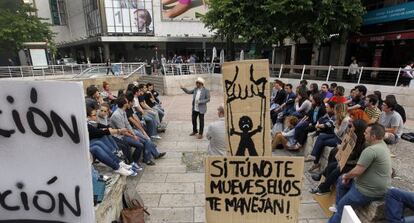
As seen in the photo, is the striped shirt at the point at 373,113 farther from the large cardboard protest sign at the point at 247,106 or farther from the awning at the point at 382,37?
the awning at the point at 382,37

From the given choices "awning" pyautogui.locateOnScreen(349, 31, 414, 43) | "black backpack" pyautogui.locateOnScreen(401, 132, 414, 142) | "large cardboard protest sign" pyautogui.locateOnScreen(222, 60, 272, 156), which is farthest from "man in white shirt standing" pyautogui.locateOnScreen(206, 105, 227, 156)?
"awning" pyautogui.locateOnScreen(349, 31, 414, 43)

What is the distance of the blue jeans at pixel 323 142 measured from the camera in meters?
5.18

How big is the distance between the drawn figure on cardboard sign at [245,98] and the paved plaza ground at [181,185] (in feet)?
5.99


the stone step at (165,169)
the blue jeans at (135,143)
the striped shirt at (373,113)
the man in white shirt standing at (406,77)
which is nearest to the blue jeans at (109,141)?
the blue jeans at (135,143)

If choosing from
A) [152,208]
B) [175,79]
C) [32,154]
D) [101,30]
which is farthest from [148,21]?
[32,154]

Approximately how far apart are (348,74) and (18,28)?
78.8ft

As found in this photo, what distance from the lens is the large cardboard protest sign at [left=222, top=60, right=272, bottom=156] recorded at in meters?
2.76

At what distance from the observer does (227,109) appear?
2855 millimetres

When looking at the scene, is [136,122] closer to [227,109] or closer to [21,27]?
[227,109]

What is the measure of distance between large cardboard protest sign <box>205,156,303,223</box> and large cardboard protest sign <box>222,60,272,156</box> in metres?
0.22

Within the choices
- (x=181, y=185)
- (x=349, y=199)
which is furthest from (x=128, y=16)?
(x=349, y=199)

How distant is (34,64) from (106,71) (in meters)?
5.43

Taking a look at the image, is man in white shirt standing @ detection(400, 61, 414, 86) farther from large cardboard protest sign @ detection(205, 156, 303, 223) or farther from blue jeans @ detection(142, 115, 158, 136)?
large cardboard protest sign @ detection(205, 156, 303, 223)

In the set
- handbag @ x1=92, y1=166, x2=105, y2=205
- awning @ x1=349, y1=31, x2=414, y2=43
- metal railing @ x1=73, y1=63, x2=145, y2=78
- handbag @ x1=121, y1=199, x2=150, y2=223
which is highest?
awning @ x1=349, y1=31, x2=414, y2=43
